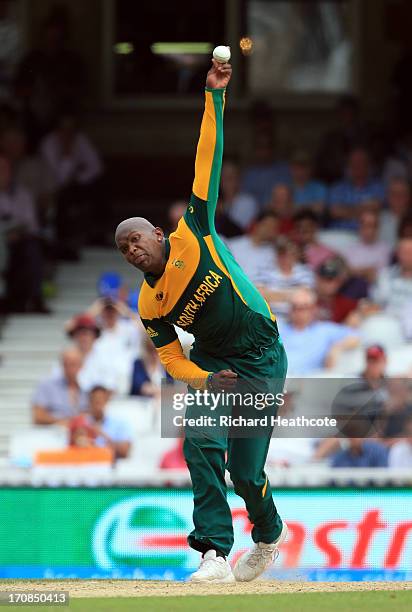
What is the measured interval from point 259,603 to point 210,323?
4.23 ft

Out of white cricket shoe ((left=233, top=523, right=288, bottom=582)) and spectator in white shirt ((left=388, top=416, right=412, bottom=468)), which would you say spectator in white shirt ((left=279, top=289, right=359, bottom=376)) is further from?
white cricket shoe ((left=233, top=523, right=288, bottom=582))

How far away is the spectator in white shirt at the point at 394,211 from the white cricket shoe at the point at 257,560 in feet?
19.9

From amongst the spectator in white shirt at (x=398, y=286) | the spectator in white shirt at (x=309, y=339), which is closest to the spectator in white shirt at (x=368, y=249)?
the spectator in white shirt at (x=398, y=286)

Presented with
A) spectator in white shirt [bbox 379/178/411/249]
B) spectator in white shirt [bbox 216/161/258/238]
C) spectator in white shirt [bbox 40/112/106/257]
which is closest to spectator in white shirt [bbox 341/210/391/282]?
spectator in white shirt [bbox 379/178/411/249]

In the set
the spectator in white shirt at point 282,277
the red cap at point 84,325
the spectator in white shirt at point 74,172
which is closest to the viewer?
the spectator in white shirt at point 282,277

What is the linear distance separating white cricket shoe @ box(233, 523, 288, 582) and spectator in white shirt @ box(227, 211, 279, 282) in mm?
5301

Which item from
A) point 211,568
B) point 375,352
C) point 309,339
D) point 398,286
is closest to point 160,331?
point 211,568

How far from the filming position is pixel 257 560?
7508 mm

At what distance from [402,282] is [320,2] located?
5443 millimetres

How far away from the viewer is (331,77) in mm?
16844

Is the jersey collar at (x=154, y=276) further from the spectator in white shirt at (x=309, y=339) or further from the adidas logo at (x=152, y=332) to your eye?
the spectator in white shirt at (x=309, y=339)

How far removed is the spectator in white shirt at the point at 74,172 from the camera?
14.8 m

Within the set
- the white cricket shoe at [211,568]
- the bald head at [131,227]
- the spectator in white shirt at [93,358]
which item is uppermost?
the bald head at [131,227]

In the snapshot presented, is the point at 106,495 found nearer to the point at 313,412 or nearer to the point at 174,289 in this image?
the point at 313,412
